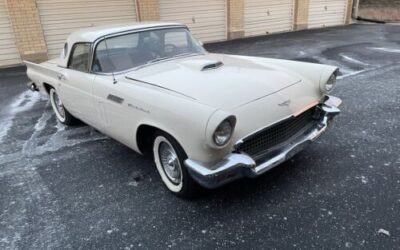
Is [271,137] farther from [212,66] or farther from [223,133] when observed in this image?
[212,66]

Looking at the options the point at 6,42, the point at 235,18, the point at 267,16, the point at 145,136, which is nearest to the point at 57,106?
the point at 145,136

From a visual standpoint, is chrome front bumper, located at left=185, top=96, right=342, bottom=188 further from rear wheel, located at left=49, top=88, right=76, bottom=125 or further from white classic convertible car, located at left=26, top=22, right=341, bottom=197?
rear wheel, located at left=49, top=88, right=76, bottom=125

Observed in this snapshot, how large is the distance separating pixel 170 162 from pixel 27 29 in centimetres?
847

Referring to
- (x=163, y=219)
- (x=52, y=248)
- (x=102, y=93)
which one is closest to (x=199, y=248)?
(x=163, y=219)

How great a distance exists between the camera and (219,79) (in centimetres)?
314

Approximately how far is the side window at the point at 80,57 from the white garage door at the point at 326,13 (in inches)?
544

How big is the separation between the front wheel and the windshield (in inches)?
41.8

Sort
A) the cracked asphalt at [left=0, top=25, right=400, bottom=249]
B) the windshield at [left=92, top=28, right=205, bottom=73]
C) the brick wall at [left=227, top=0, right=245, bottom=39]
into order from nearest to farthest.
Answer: the cracked asphalt at [left=0, top=25, right=400, bottom=249] < the windshield at [left=92, top=28, right=205, bottom=73] < the brick wall at [left=227, top=0, right=245, bottom=39]

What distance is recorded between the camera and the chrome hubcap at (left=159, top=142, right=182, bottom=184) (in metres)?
2.98

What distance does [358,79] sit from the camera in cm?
672

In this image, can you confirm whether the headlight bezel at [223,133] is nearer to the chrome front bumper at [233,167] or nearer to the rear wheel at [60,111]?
the chrome front bumper at [233,167]

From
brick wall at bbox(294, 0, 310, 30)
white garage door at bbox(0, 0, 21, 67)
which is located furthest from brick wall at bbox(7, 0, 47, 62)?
brick wall at bbox(294, 0, 310, 30)

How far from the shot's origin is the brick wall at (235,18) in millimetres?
13000

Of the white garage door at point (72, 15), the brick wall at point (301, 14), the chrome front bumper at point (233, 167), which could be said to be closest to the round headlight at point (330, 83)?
the chrome front bumper at point (233, 167)
